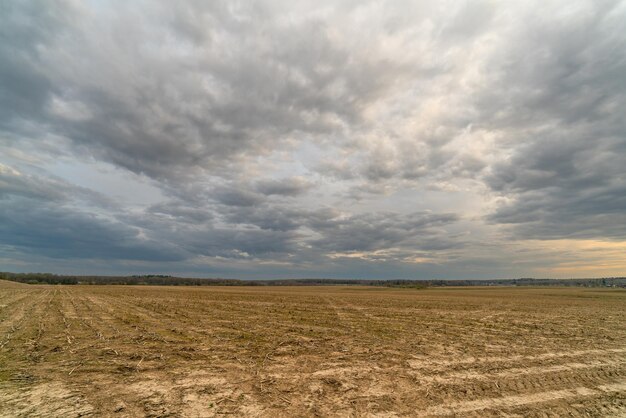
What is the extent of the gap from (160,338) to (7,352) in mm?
5571

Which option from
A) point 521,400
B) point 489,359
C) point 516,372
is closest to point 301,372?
point 521,400

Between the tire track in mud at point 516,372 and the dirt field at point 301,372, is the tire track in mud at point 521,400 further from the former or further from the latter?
the tire track in mud at point 516,372

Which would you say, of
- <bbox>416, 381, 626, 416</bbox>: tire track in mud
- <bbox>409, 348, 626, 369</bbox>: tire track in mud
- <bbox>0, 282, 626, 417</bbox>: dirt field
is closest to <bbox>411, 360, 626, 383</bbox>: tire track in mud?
<bbox>0, 282, 626, 417</bbox>: dirt field

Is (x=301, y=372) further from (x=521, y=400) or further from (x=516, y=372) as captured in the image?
(x=516, y=372)

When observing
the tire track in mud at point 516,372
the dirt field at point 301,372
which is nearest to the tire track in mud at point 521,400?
the dirt field at point 301,372

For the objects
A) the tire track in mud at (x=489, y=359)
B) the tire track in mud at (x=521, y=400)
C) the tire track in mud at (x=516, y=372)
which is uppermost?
the tire track in mud at (x=489, y=359)

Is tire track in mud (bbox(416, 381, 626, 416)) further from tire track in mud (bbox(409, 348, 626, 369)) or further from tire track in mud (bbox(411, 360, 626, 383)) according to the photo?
tire track in mud (bbox(409, 348, 626, 369))

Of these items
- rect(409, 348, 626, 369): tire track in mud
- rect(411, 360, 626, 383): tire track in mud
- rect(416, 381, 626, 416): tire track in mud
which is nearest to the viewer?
rect(416, 381, 626, 416): tire track in mud

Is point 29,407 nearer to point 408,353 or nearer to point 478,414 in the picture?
point 478,414

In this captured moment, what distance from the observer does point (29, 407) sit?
320 inches

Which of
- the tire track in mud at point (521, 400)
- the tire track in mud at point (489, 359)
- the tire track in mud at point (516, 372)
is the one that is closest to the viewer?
the tire track in mud at point (521, 400)

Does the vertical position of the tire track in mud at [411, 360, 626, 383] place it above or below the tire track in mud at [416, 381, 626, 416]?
above

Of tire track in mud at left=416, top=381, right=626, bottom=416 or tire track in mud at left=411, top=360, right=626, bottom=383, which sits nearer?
tire track in mud at left=416, top=381, right=626, bottom=416

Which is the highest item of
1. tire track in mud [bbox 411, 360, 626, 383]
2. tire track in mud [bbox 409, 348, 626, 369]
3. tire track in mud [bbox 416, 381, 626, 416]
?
tire track in mud [bbox 409, 348, 626, 369]
